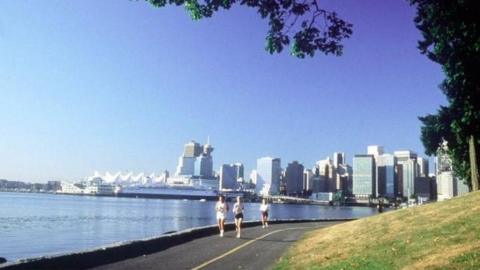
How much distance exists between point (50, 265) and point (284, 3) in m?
8.89

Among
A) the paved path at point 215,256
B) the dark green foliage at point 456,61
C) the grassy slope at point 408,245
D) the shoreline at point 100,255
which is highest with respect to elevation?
the dark green foliage at point 456,61

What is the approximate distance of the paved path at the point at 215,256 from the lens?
46.8 feet

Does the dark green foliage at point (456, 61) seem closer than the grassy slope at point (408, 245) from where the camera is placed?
No

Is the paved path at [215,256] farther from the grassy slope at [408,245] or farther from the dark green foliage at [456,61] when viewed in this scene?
the dark green foliage at [456,61]

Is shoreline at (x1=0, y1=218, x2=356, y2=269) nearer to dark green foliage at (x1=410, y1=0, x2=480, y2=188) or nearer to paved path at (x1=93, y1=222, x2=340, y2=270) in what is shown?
paved path at (x1=93, y1=222, x2=340, y2=270)

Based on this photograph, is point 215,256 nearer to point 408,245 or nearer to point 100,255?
point 100,255

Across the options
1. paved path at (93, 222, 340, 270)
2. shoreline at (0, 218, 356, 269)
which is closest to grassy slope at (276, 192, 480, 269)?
paved path at (93, 222, 340, 270)

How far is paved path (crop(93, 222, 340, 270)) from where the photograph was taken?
14.3 meters

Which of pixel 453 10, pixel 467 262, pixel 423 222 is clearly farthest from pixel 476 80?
pixel 467 262

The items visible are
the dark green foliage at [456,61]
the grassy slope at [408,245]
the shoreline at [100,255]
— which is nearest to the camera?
the grassy slope at [408,245]

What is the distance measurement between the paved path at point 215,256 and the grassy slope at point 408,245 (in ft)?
2.80

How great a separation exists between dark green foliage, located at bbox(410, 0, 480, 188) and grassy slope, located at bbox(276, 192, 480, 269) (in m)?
5.47

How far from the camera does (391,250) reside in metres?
13.6

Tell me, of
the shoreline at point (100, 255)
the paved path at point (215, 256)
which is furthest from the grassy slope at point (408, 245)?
the shoreline at point (100, 255)
